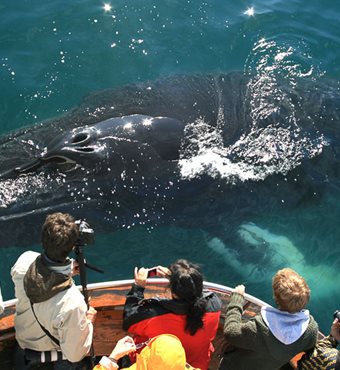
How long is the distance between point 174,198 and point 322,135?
308 centimetres

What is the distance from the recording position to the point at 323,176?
9.53 m

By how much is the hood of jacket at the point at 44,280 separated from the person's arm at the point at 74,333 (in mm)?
222

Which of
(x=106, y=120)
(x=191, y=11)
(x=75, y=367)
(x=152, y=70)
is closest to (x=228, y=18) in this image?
(x=191, y=11)

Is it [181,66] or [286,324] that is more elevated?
[286,324]

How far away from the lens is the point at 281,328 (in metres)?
4.84

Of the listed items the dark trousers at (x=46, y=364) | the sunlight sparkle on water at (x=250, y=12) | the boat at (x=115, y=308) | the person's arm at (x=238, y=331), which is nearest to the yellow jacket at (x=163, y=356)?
the person's arm at (x=238, y=331)

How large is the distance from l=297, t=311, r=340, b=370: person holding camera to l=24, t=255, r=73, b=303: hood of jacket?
2.40m

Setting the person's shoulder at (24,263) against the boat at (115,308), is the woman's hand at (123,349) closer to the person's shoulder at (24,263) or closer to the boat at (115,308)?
the boat at (115,308)

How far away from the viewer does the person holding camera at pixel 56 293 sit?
4609 millimetres

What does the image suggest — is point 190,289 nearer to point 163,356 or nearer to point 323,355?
point 163,356

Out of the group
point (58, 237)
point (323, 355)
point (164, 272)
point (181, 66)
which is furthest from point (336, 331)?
point (181, 66)

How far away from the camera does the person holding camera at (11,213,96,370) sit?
4609 millimetres

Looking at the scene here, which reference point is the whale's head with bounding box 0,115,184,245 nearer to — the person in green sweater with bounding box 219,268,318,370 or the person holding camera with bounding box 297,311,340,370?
the person in green sweater with bounding box 219,268,318,370

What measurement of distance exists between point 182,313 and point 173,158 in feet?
13.1
